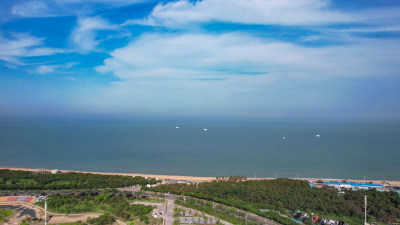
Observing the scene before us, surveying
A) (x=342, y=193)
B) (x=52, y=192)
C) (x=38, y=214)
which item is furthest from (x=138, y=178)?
(x=342, y=193)

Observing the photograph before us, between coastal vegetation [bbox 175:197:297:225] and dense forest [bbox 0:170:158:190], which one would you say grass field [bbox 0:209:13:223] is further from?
coastal vegetation [bbox 175:197:297:225]

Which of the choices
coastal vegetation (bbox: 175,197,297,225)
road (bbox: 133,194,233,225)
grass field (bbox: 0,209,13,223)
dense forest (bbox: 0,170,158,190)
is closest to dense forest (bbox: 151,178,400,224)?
coastal vegetation (bbox: 175,197,297,225)

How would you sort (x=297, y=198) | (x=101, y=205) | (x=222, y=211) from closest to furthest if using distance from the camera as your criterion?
1. (x=222, y=211)
2. (x=101, y=205)
3. (x=297, y=198)

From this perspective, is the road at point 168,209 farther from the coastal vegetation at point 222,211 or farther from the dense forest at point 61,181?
the dense forest at point 61,181


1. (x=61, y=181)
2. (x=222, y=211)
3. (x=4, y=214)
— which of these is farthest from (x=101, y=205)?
(x=61, y=181)

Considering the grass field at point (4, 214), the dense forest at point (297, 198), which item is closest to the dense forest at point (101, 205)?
the grass field at point (4, 214)

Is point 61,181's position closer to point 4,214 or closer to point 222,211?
point 4,214

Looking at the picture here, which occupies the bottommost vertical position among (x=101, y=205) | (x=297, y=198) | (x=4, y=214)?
(x=4, y=214)
